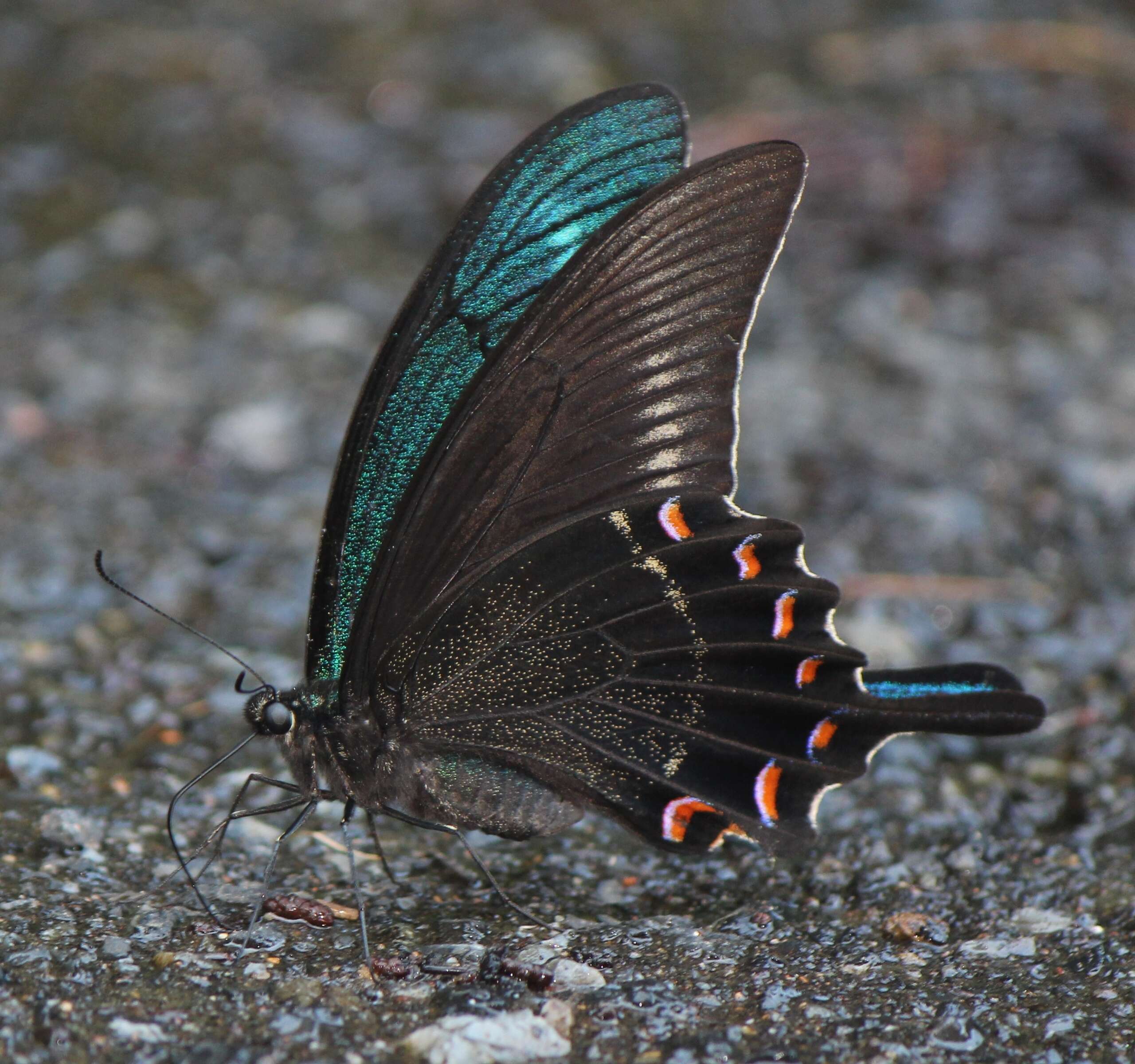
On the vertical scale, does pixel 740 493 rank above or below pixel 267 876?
above

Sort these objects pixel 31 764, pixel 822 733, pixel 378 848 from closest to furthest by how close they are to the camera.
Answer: pixel 822 733
pixel 378 848
pixel 31 764

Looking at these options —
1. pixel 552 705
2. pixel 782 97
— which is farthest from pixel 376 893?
pixel 782 97

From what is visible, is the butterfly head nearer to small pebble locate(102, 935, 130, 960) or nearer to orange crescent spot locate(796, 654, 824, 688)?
small pebble locate(102, 935, 130, 960)

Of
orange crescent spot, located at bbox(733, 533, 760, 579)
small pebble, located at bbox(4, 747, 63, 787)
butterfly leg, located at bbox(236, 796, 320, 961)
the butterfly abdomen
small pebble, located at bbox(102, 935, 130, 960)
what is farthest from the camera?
small pebble, located at bbox(4, 747, 63, 787)

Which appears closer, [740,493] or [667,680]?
[667,680]

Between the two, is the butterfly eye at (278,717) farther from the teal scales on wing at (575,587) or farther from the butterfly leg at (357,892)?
the butterfly leg at (357,892)

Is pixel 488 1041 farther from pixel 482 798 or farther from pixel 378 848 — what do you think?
pixel 378 848

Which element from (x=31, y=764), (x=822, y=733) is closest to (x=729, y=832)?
(x=822, y=733)

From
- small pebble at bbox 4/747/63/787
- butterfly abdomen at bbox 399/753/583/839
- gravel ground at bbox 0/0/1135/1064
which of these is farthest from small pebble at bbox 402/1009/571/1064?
small pebble at bbox 4/747/63/787

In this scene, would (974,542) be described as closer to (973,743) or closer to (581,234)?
(973,743)
